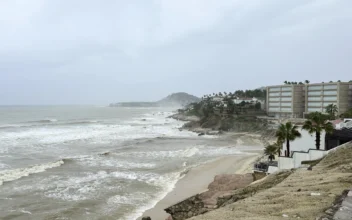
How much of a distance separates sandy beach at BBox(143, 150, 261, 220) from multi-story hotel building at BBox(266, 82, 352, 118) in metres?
52.6

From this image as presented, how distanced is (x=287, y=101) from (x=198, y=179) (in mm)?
69211

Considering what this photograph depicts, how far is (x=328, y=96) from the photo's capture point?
7950 centimetres

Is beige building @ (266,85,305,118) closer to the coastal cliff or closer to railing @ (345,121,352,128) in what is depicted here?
railing @ (345,121,352,128)

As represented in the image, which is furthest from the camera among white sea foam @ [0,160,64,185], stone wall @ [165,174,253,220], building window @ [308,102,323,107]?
building window @ [308,102,323,107]

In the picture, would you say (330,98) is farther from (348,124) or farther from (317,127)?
(317,127)

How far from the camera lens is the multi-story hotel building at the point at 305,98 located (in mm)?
76625

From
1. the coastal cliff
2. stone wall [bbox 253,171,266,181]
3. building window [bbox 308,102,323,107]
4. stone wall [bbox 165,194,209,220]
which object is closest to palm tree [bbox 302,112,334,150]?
stone wall [bbox 253,171,266,181]

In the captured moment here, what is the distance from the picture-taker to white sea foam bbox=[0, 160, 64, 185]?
1022 inches

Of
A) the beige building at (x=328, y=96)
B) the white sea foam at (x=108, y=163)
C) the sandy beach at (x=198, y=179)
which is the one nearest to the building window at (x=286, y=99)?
the beige building at (x=328, y=96)

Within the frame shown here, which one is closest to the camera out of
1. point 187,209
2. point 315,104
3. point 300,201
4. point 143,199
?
point 300,201

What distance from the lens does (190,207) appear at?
17281mm

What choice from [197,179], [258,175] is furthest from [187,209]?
[197,179]

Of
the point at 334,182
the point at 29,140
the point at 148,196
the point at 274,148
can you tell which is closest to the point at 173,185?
the point at 148,196

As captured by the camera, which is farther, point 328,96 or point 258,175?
point 328,96
